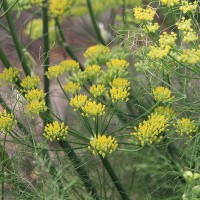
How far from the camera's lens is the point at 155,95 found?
1.72 m

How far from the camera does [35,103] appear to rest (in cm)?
171

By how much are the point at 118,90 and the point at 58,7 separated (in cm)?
99

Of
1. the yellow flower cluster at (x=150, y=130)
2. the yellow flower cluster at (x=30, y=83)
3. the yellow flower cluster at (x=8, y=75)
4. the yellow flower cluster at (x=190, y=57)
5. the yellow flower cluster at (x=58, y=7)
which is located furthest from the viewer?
the yellow flower cluster at (x=58, y=7)

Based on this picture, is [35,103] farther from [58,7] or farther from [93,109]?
[58,7]

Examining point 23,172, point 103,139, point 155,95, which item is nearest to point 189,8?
point 155,95

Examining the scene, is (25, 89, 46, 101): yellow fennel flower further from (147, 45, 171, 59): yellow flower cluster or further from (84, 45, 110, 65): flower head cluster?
(147, 45, 171, 59): yellow flower cluster

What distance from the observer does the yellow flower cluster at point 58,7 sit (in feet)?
8.34

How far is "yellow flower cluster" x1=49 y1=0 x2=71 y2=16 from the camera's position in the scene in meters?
2.54

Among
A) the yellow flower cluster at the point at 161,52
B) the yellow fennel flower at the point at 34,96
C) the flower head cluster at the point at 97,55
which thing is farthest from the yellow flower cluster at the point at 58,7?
the yellow flower cluster at the point at 161,52

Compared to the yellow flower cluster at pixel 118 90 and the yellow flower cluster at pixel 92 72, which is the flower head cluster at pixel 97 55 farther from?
the yellow flower cluster at pixel 118 90

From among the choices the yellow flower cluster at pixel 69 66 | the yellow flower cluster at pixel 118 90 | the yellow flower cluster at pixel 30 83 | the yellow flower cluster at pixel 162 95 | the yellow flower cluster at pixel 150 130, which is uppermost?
the yellow flower cluster at pixel 30 83

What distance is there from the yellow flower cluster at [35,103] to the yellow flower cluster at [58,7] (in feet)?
2.83

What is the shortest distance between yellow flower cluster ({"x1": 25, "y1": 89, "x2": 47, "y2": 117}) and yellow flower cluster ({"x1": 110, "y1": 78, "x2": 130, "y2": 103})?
0.22 m

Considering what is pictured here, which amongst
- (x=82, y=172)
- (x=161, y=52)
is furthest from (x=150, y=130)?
(x=82, y=172)
